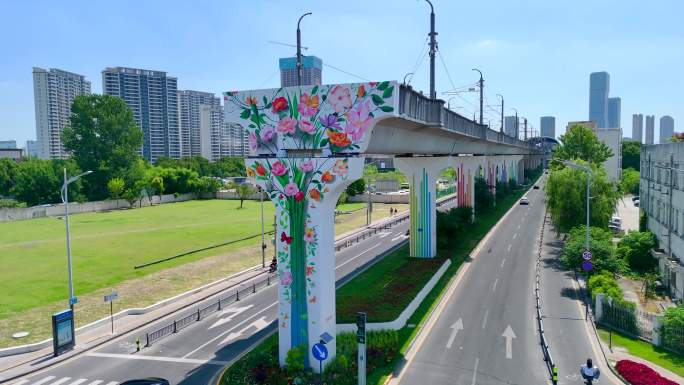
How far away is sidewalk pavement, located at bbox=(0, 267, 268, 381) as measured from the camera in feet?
79.4

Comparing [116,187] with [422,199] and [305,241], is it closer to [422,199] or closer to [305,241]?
[422,199]

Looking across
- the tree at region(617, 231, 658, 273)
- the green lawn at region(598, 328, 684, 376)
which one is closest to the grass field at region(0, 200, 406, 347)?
the green lawn at region(598, 328, 684, 376)

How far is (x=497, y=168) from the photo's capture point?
92.6 m

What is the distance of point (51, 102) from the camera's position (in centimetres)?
17612

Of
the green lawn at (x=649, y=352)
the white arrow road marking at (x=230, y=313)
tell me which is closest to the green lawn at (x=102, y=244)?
the white arrow road marking at (x=230, y=313)

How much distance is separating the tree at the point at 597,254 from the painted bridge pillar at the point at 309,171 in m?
22.8

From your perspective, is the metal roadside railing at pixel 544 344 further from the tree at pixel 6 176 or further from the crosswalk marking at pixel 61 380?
the tree at pixel 6 176

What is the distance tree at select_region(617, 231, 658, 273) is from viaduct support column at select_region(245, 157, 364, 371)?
95.3 ft

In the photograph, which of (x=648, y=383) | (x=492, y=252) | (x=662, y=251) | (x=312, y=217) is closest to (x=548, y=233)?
(x=492, y=252)

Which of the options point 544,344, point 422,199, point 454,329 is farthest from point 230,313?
point 422,199

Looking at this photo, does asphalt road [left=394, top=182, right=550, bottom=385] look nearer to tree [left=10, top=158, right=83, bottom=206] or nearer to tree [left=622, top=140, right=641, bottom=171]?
tree [left=10, top=158, right=83, bottom=206]

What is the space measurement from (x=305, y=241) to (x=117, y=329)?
1513 centimetres

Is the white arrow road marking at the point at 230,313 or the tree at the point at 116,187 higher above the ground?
the tree at the point at 116,187

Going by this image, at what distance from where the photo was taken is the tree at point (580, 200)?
149ft
